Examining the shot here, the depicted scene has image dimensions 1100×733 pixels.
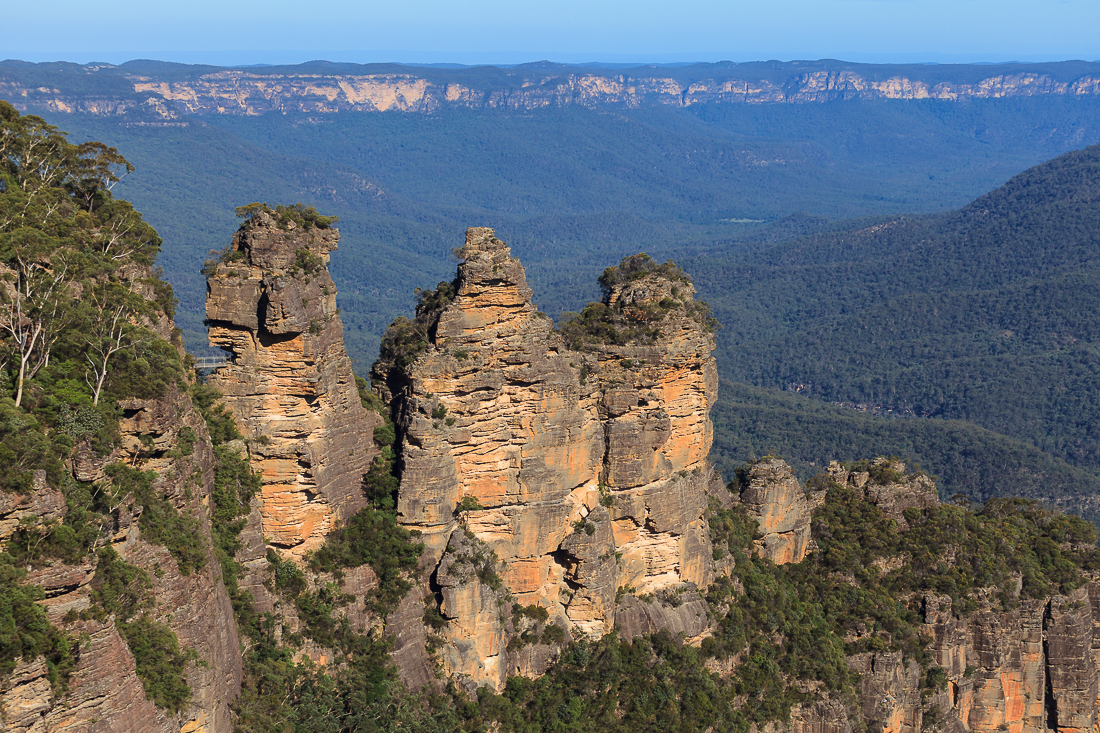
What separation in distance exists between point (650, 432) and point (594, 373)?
3.00m

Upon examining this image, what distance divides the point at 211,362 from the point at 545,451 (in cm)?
1171

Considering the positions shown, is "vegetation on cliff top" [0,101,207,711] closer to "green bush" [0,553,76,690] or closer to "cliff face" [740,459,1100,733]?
"green bush" [0,553,76,690]

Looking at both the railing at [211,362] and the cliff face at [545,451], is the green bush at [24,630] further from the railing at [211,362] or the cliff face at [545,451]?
the cliff face at [545,451]

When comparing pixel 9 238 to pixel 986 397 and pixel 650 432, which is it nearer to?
pixel 650 432

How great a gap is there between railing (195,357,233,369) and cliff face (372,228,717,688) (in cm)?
551

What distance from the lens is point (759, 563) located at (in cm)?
4550

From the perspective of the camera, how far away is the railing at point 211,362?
31.7 metres

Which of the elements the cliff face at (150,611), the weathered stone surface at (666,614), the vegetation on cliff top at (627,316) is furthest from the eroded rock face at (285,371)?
the weathered stone surface at (666,614)

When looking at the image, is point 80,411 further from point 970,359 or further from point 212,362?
point 970,359

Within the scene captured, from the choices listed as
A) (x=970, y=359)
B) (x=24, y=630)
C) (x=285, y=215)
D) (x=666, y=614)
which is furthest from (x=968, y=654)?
(x=970, y=359)

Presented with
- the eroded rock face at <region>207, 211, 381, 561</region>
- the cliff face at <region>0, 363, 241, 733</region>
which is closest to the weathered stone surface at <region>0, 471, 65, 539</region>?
the cliff face at <region>0, 363, 241, 733</region>

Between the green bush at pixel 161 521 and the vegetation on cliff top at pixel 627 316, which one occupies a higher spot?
the vegetation on cliff top at pixel 627 316

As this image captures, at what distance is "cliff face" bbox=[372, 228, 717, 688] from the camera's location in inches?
1331

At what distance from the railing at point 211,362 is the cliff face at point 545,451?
5.51 meters
